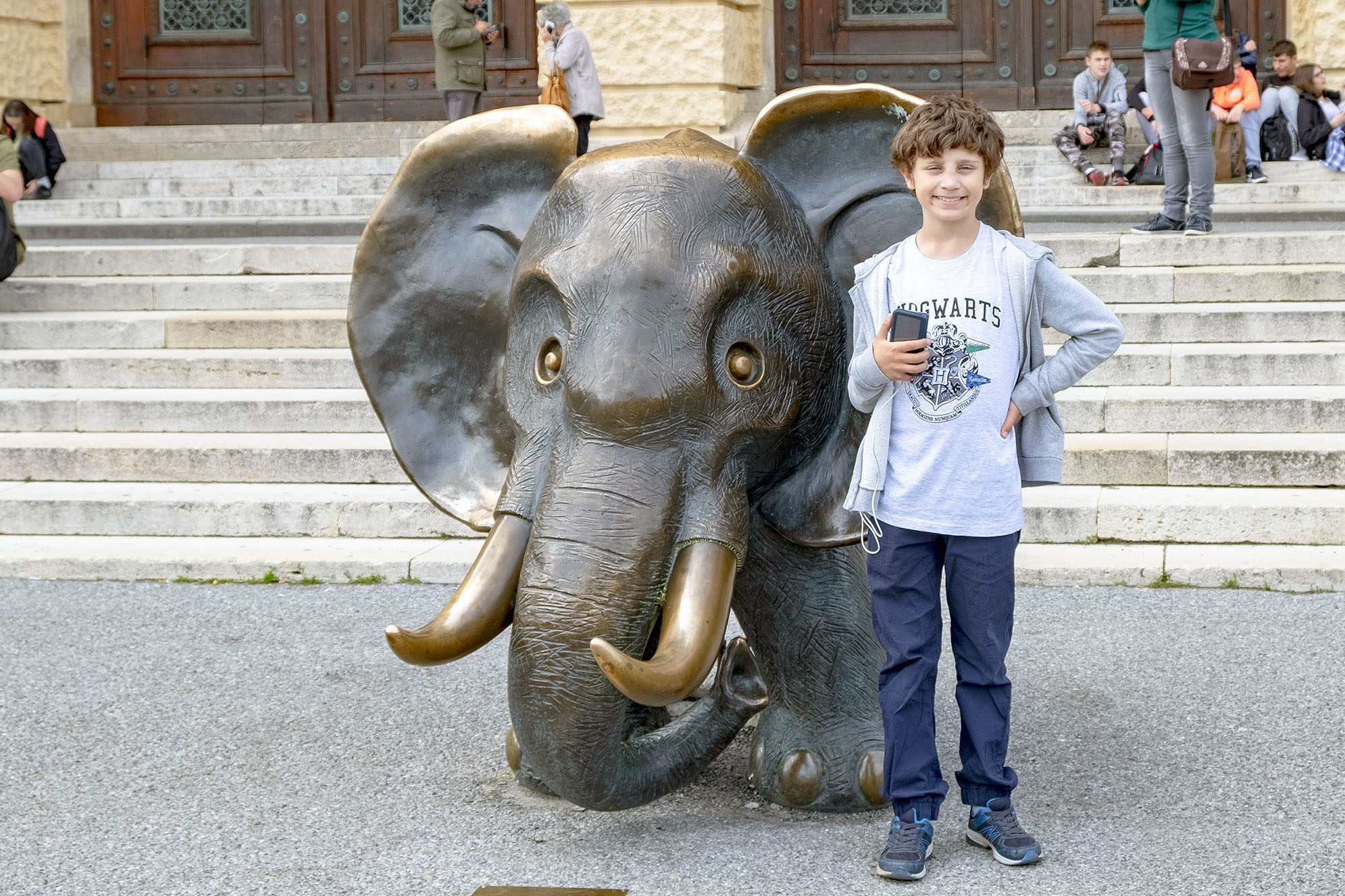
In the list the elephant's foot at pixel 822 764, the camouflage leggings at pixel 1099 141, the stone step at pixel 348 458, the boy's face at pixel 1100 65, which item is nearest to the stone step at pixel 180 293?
the stone step at pixel 348 458

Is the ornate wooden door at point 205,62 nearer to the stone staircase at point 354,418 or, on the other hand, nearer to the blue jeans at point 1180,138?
the stone staircase at point 354,418

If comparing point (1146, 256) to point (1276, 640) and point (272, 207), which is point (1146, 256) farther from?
point (272, 207)

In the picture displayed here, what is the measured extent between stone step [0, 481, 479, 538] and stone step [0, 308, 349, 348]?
4.45 feet

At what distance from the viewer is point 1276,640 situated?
467 centimetres

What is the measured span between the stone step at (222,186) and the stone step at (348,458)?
4.20 metres

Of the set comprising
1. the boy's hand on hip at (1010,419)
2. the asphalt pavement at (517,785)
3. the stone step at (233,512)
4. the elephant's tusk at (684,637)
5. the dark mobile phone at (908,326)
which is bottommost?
the asphalt pavement at (517,785)

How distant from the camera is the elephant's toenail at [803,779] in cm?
342

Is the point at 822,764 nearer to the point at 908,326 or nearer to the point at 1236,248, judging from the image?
the point at 908,326

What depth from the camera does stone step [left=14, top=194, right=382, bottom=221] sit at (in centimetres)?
1066

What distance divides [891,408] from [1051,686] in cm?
159

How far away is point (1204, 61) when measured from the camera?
25.1 ft

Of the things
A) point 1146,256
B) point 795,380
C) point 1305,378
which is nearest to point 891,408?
point 795,380

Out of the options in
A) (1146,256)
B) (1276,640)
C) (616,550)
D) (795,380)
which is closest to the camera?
(616,550)

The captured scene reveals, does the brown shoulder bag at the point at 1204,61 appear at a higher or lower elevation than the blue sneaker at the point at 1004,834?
higher
